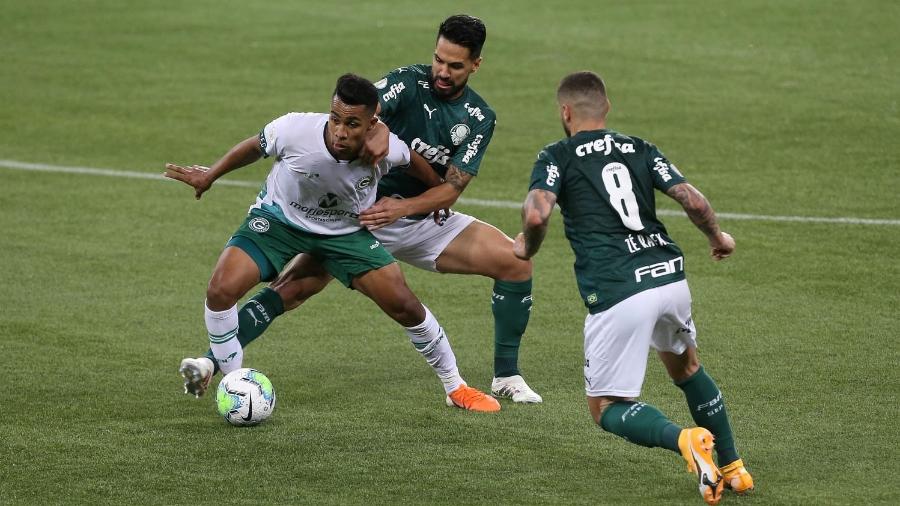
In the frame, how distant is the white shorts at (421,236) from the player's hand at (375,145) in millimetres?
801

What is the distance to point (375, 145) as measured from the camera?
303 inches

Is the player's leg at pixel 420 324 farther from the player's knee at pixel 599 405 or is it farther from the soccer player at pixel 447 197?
the player's knee at pixel 599 405

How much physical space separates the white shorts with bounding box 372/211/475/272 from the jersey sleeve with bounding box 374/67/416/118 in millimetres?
680

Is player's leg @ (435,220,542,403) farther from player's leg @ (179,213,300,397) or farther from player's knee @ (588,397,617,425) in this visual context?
player's knee @ (588,397,617,425)

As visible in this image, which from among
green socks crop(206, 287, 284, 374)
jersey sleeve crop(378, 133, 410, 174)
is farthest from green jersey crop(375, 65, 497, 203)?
green socks crop(206, 287, 284, 374)

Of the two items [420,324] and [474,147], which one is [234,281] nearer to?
[420,324]

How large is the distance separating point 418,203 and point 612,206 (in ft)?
6.35

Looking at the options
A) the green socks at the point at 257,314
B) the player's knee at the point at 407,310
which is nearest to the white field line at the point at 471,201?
the green socks at the point at 257,314

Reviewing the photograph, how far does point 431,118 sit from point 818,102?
9.66 metres

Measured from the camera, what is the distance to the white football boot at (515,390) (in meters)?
8.16

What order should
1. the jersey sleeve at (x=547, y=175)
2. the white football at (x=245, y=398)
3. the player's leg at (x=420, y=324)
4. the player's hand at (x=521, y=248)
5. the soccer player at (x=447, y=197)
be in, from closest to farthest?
1. the jersey sleeve at (x=547, y=175)
2. the player's hand at (x=521, y=248)
3. the white football at (x=245, y=398)
4. the player's leg at (x=420, y=324)
5. the soccer player at (x=447, y=197)

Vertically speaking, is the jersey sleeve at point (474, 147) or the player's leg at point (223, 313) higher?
the jersey sleeve at point (474, 147)

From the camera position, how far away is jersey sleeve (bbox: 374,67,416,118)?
8359 millimetres

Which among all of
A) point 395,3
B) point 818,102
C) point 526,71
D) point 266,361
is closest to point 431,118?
point 266,361
